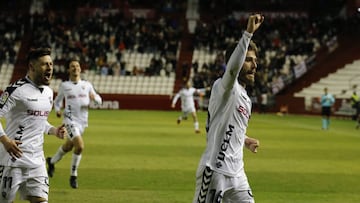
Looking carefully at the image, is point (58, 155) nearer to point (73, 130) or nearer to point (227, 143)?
point (73, 130)

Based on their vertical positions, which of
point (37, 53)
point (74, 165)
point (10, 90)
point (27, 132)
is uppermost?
point (37, 53)

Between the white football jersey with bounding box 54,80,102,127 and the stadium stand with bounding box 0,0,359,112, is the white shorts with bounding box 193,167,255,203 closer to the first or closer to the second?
the white football jersey with bounding box 54,80,102,127

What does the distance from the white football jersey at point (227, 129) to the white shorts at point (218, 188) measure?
64mm

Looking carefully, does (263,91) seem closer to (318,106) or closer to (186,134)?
(318,106)

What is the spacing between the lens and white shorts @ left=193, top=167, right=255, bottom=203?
6.75 metres

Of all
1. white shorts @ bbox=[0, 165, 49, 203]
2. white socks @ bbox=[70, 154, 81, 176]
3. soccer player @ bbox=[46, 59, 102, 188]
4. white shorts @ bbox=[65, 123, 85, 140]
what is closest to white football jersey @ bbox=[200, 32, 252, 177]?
white shorts @ bbox=[0, 165, 49, 203]

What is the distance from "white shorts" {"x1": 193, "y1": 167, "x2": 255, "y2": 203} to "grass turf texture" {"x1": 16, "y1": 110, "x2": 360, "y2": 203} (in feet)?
17.1

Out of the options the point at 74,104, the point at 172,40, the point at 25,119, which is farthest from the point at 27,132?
the point at 172,40

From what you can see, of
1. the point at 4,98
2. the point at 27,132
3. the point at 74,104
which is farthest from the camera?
the point at 74,104

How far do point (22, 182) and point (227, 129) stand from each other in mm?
2782

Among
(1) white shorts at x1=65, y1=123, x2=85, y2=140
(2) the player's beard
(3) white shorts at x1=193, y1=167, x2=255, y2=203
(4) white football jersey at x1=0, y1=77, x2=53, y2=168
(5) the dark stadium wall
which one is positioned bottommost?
(5) the dark stadium wall

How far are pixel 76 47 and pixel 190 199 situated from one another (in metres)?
44.9

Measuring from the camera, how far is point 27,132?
805 cm

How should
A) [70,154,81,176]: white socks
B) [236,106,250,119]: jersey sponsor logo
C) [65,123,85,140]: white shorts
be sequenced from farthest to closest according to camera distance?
[65,123,85,140]: white shorts → [70,154,81,176]: white socks → [236,106,250,119]: jersey sponsor logo
